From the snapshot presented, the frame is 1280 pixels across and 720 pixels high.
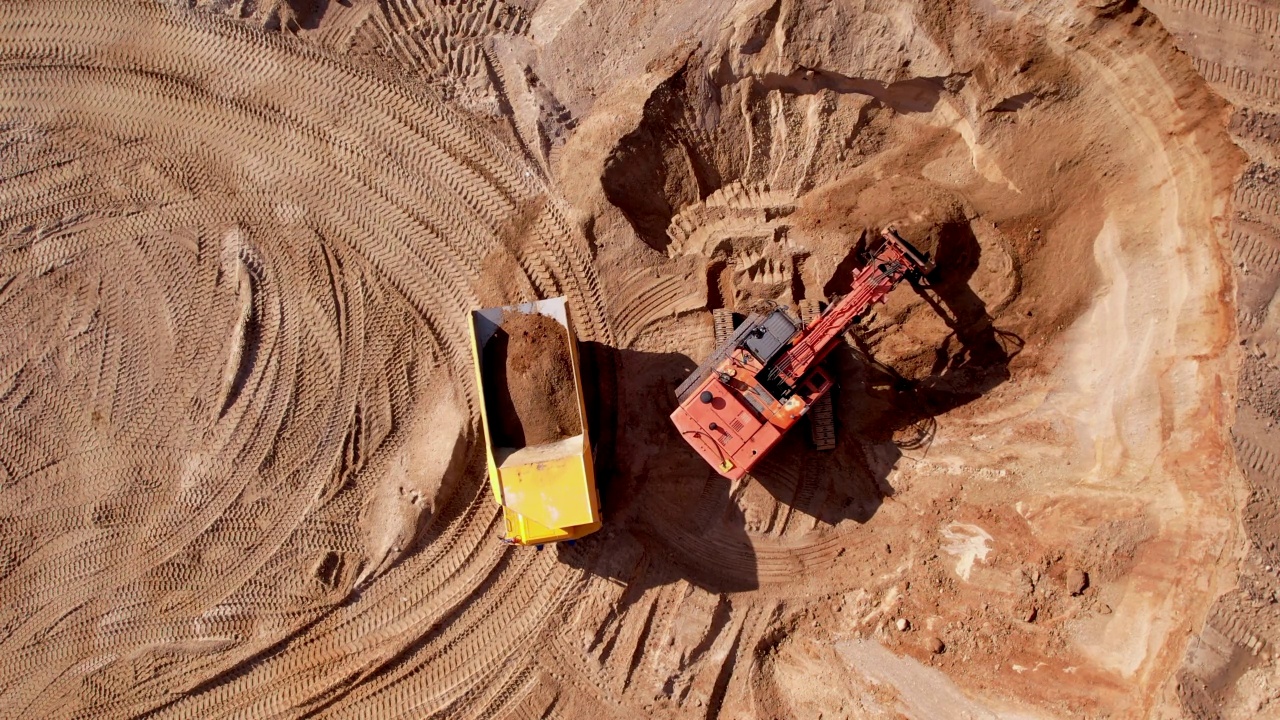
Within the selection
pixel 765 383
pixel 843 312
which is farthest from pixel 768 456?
pixel 843 312

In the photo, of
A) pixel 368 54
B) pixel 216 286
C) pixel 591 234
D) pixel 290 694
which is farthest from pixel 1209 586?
pixel 216 286

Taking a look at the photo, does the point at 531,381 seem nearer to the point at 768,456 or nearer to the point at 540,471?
the point at 540,471

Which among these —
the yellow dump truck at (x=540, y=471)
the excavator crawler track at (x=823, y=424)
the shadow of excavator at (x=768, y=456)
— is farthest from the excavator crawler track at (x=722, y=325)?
the yellow dump truck at (x=540, y=471)

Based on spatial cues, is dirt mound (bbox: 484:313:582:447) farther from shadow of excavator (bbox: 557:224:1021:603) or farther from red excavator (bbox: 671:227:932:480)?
red excavator (bbox: 671:227:932:480)

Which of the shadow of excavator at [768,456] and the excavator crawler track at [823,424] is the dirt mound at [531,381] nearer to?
the shadow of excavator at [768,456]

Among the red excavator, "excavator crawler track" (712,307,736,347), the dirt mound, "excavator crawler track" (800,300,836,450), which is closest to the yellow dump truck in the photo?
the dirt mound

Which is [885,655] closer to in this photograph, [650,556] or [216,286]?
[650,556]
